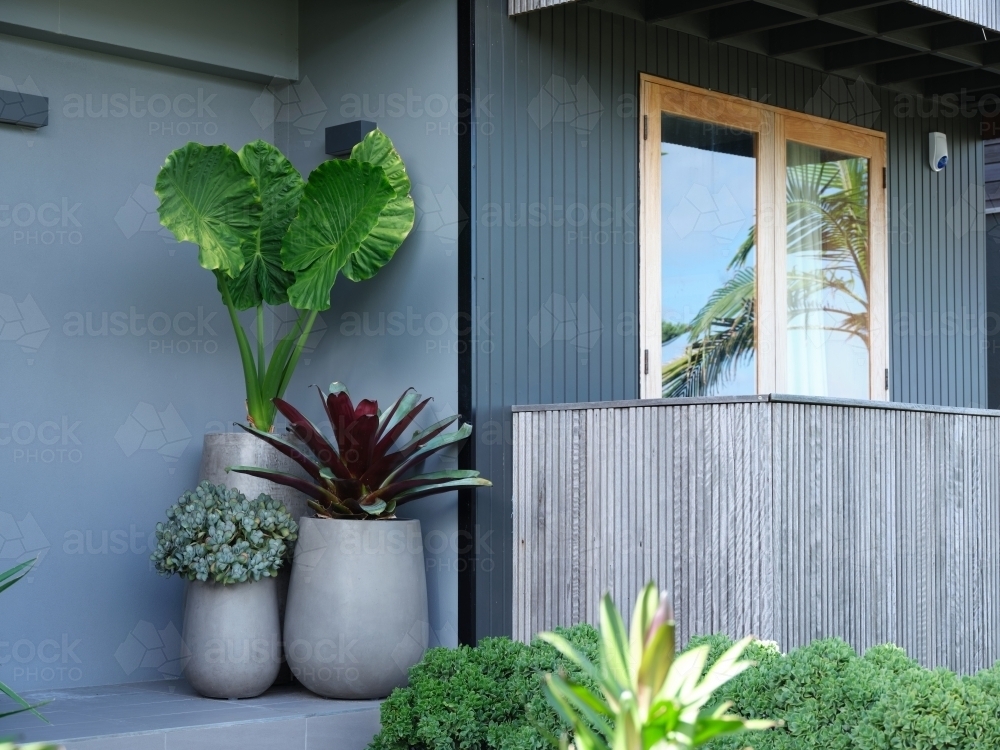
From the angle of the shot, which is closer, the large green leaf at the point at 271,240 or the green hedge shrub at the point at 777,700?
the green hedge shrub at the point at 777,700

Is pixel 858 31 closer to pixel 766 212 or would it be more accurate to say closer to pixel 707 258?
pixel 766 212

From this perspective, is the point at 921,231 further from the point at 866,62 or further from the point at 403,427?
the point at 403,427

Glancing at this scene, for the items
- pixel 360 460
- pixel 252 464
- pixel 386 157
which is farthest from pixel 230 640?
pixel 386 157

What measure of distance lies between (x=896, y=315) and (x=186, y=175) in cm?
400

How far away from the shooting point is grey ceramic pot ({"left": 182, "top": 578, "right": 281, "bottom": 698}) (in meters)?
4.73

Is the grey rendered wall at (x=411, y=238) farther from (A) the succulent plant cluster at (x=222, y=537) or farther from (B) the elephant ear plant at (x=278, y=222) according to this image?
(A) the succulent plant cluster at (x=222, y=537)

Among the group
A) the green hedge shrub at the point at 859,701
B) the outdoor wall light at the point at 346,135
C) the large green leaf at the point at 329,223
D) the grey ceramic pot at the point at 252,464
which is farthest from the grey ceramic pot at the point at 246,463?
the green hedge shrub at the point at 859,701

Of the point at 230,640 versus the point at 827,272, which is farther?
the point at 827,272

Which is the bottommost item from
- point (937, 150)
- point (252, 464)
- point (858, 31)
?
point (252, 464)

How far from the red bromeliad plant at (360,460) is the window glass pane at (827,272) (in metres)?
2.24

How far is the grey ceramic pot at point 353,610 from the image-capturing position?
467 cm

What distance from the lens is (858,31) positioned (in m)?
5.54

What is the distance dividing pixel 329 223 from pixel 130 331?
1.15 metres

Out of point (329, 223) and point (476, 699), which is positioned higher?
point (329, 223)
